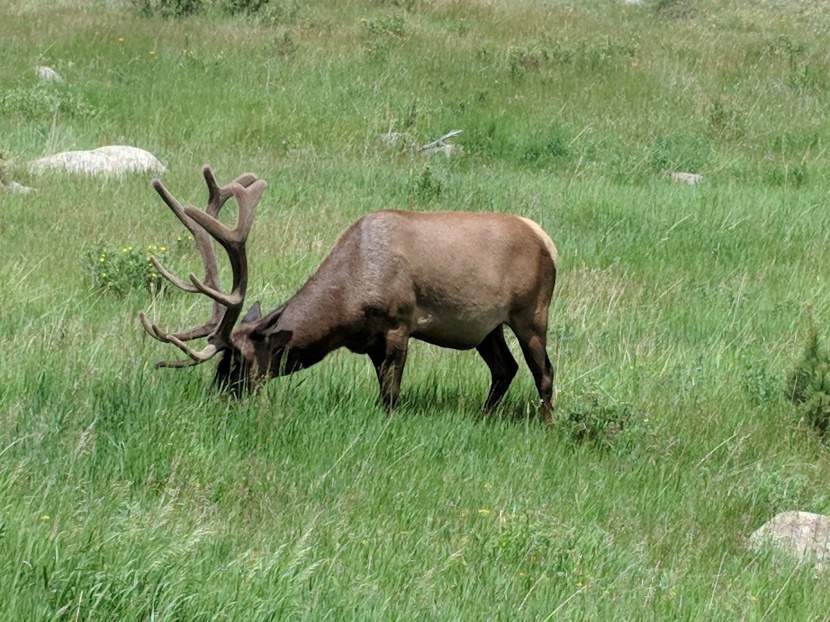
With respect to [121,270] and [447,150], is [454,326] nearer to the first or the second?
[121,270]

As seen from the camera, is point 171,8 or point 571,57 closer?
point 571,57

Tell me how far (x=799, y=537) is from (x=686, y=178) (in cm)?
1056

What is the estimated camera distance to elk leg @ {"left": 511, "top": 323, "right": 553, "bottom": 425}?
8.00 metres

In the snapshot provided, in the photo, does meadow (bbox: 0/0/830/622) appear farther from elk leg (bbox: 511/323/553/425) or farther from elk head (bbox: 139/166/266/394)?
elk head (bbox: 139/166/266/394)

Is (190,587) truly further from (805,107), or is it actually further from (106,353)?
(805,107)

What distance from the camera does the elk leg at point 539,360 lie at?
7996mm

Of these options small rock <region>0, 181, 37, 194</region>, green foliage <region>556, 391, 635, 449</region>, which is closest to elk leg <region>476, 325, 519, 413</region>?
green foliage <region>556, 391, 635, 449</region>

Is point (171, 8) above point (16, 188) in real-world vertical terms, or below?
below

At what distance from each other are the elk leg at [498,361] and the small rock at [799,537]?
7.49 ft

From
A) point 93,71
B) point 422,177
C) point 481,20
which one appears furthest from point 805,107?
point 93,71

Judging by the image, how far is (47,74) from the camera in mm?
17094

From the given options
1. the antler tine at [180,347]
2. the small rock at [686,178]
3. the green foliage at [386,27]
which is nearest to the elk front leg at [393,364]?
the antler tine at [180,347]

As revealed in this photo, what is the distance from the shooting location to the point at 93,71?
58.0ft

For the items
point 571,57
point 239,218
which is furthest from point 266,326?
point 571,57
